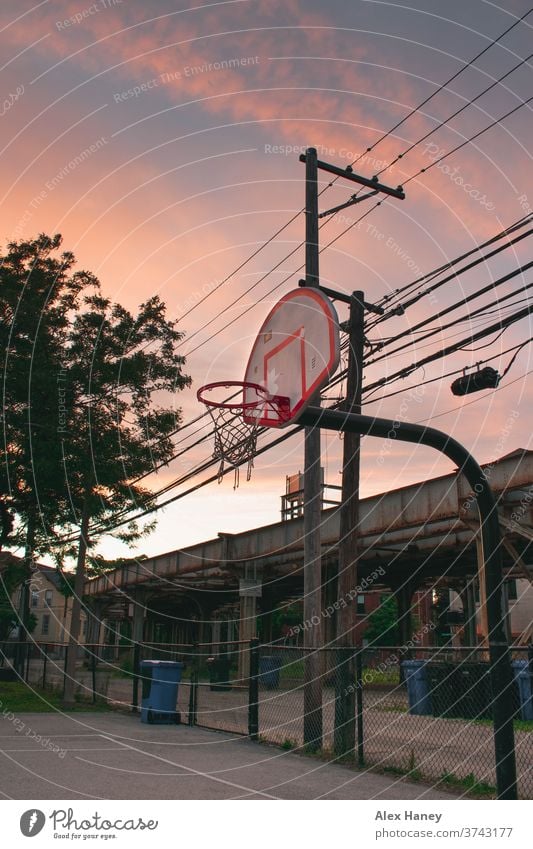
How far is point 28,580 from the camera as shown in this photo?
27406 millimetres

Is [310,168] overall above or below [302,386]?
above

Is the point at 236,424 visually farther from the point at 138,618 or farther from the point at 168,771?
the point at 138,618

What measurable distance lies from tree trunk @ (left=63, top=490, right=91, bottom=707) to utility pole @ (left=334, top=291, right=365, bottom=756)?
32.5 feet

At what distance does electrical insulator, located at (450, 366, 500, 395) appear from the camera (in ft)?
43.3

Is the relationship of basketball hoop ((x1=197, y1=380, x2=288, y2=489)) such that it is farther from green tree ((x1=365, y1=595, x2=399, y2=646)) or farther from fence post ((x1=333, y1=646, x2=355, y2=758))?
green tree ((x1=365, y1=595, x2=399, y2=646))

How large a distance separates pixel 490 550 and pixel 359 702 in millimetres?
5170

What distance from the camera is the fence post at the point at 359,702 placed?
1099cm

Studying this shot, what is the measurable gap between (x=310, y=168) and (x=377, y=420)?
29.2ft

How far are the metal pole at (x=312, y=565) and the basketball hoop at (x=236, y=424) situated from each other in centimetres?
331

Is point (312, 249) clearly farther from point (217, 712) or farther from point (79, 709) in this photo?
point (79, 709)

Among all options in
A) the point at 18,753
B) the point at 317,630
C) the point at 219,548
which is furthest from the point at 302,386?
the point at 219,548

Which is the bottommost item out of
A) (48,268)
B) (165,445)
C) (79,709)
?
(79,709)

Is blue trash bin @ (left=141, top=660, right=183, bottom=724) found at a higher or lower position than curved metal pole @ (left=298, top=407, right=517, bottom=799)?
lower

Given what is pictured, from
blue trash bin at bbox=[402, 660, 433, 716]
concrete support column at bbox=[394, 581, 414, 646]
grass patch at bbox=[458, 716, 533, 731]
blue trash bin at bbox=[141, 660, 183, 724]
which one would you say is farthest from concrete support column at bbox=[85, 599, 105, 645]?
grass patch at bbox=[458, 716, 533, 731]
